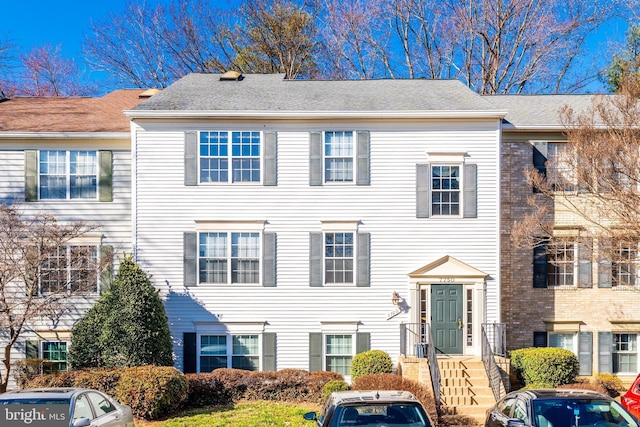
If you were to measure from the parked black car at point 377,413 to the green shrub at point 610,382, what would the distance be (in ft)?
38.7

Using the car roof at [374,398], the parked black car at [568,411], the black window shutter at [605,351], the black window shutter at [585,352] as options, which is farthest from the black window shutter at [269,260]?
the black window shutter at [605,351]

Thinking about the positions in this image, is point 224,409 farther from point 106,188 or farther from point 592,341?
point 592,341

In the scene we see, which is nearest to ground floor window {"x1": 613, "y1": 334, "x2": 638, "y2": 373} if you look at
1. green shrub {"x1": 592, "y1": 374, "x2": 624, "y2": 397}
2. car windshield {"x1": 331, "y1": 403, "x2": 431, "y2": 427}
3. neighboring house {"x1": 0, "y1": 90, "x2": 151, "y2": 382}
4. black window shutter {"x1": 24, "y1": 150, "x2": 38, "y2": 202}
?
green shrub {"x1": 592, "y1": 374, "x2": 624, "y2": 397}

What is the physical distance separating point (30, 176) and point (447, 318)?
1247cm

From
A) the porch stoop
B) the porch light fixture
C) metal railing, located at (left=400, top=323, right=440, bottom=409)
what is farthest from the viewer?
the porch light fixture

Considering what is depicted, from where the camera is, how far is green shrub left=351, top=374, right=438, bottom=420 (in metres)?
14.6

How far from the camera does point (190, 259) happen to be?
61.0 ft

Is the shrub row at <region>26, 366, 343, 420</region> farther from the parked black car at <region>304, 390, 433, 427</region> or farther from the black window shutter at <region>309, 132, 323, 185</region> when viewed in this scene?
the parked black car at <region>304, 390, 433, 427</region>

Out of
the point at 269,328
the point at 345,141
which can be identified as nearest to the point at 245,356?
the point at 269,328

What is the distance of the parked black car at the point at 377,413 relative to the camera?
28.1 ft

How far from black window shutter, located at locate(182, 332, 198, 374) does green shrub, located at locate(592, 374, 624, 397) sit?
11077 mm

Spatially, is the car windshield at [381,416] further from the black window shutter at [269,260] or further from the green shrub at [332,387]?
the black window shutter at [269,260]

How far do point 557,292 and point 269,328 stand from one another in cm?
853

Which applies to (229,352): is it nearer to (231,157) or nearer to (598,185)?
(231,157)
